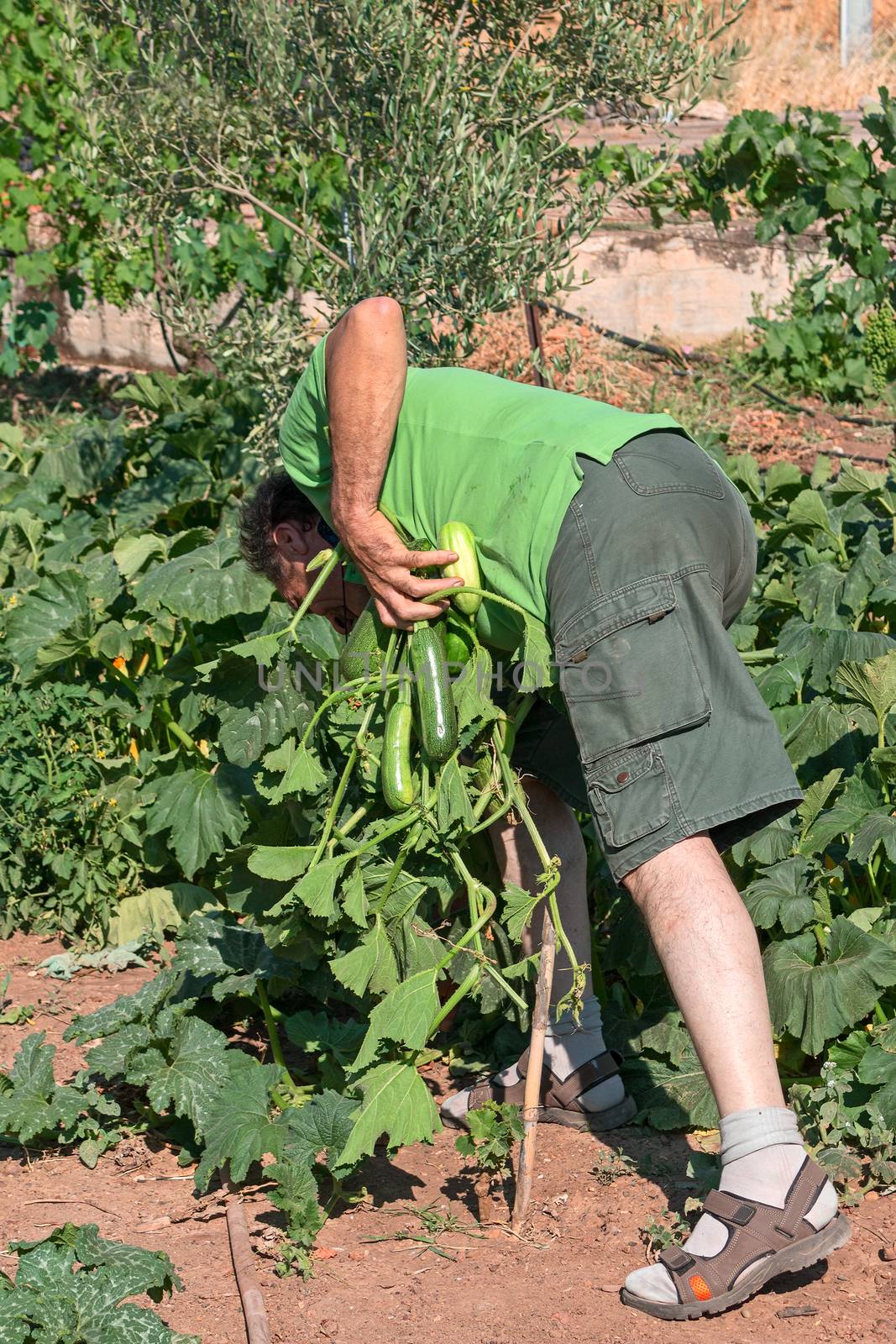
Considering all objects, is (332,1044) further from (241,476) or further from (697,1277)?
(241,476)

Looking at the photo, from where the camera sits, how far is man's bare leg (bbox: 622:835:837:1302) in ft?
8.55

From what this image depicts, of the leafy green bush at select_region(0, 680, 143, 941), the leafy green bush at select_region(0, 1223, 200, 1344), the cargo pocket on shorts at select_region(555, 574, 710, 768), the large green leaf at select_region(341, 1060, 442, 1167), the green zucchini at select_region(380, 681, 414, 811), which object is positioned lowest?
the leafy green bush at select_region(0, 680, 143, 941)

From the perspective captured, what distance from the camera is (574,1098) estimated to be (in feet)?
11.4

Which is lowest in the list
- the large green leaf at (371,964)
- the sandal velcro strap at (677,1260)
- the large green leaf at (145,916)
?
the large green leaf at (145,916)

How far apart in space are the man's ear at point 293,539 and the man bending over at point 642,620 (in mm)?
287

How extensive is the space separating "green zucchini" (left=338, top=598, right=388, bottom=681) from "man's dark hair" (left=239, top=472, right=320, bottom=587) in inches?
17.8

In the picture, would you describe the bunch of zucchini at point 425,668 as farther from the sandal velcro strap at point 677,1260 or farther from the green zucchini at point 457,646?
the sandal velcro strap at point 677,1260

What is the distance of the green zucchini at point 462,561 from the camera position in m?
2.94

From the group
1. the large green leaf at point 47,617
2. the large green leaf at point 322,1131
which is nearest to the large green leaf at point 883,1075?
the large green leaf at point 322,1131

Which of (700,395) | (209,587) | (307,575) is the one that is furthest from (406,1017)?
(700,395)

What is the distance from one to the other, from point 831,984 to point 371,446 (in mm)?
1570

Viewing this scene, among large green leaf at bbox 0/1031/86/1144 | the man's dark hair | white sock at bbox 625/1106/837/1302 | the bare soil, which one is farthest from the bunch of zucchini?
the bare soil

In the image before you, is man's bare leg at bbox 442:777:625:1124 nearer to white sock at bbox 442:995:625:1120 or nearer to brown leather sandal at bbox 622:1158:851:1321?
white sock at bbox 442:995:625:1120

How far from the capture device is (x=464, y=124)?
16.6 ft
